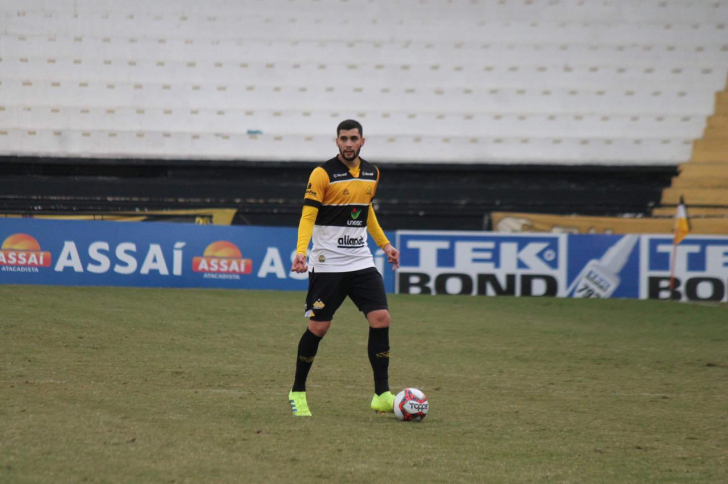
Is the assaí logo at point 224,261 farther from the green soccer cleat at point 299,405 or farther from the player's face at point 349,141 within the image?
the player's face at point 349,141

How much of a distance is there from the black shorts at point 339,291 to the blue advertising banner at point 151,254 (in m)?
9.69

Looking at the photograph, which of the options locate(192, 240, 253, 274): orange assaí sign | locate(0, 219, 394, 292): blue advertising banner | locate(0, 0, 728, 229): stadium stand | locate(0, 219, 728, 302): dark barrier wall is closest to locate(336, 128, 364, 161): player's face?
locate(0, 219, 394, 292): blue advertising banner

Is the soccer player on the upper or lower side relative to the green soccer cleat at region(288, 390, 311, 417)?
upper

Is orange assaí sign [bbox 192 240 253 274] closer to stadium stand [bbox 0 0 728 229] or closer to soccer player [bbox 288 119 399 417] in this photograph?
stadium stand [bbox 0 0 728 229]

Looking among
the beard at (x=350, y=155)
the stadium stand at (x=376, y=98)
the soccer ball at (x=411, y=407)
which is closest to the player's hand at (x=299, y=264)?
the beard at (x=350, y=155)

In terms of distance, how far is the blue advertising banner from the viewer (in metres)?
15.8

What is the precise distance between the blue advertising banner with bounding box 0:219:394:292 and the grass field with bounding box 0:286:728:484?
2.19m

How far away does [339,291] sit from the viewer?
20.3 ft

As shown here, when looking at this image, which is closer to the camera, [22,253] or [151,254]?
[22,253]

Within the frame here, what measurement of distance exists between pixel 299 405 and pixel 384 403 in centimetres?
56

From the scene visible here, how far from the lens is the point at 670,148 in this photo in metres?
20.9

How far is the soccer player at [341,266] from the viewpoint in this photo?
6.07 meters

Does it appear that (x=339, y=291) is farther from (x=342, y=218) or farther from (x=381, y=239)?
(x=381, y=239)

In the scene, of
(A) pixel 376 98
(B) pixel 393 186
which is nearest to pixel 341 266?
(B) pixel 393 186
